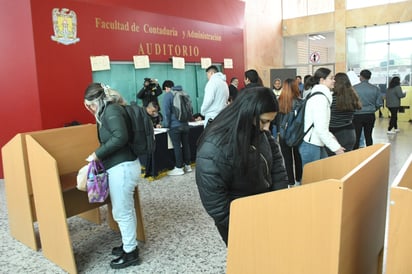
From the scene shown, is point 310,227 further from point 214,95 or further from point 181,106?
point 181,106

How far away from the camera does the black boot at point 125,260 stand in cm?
264

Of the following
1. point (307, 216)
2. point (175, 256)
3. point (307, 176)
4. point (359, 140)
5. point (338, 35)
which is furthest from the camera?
point (338, 35)

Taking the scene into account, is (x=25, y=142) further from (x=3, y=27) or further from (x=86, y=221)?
(x=3, y=27)

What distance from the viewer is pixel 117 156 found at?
2.51 m

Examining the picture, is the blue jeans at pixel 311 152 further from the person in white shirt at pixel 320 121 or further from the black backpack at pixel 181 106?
the black backpack at pixel 181 106


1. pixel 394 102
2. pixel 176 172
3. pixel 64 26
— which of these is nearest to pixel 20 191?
pixel 176 172

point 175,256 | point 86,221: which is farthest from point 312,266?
point 86,221

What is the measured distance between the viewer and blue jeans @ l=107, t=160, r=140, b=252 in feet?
8.30

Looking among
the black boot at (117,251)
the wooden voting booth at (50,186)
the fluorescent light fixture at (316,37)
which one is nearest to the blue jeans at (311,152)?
the wooden voting booth at (50,186)

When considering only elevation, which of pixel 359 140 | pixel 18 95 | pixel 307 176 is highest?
pixel 18 95

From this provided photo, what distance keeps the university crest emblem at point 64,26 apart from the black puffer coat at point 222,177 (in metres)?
4.50

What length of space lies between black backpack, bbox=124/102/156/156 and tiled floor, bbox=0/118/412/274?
0.87 m

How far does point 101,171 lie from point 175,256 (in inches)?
34.9

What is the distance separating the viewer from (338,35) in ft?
→ 39.5
